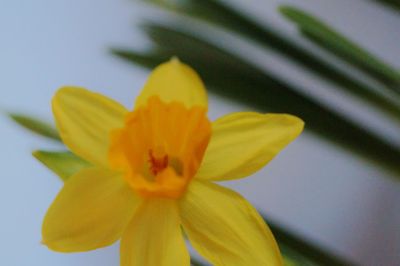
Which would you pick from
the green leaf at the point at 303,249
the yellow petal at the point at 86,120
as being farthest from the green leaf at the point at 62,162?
the green leaf at the point at 303,249

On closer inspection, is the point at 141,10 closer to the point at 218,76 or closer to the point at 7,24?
the point at 7,24

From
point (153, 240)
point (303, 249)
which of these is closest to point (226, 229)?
point (153, 240)

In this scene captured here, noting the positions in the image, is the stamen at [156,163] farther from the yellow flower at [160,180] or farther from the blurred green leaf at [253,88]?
the blurred green leaf at [253,88]

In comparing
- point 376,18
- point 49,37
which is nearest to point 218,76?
point 49,37

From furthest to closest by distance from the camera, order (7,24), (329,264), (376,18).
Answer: (376,18), (7,24), (329,264)

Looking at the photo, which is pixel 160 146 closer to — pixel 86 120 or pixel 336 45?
pixel 86 120
